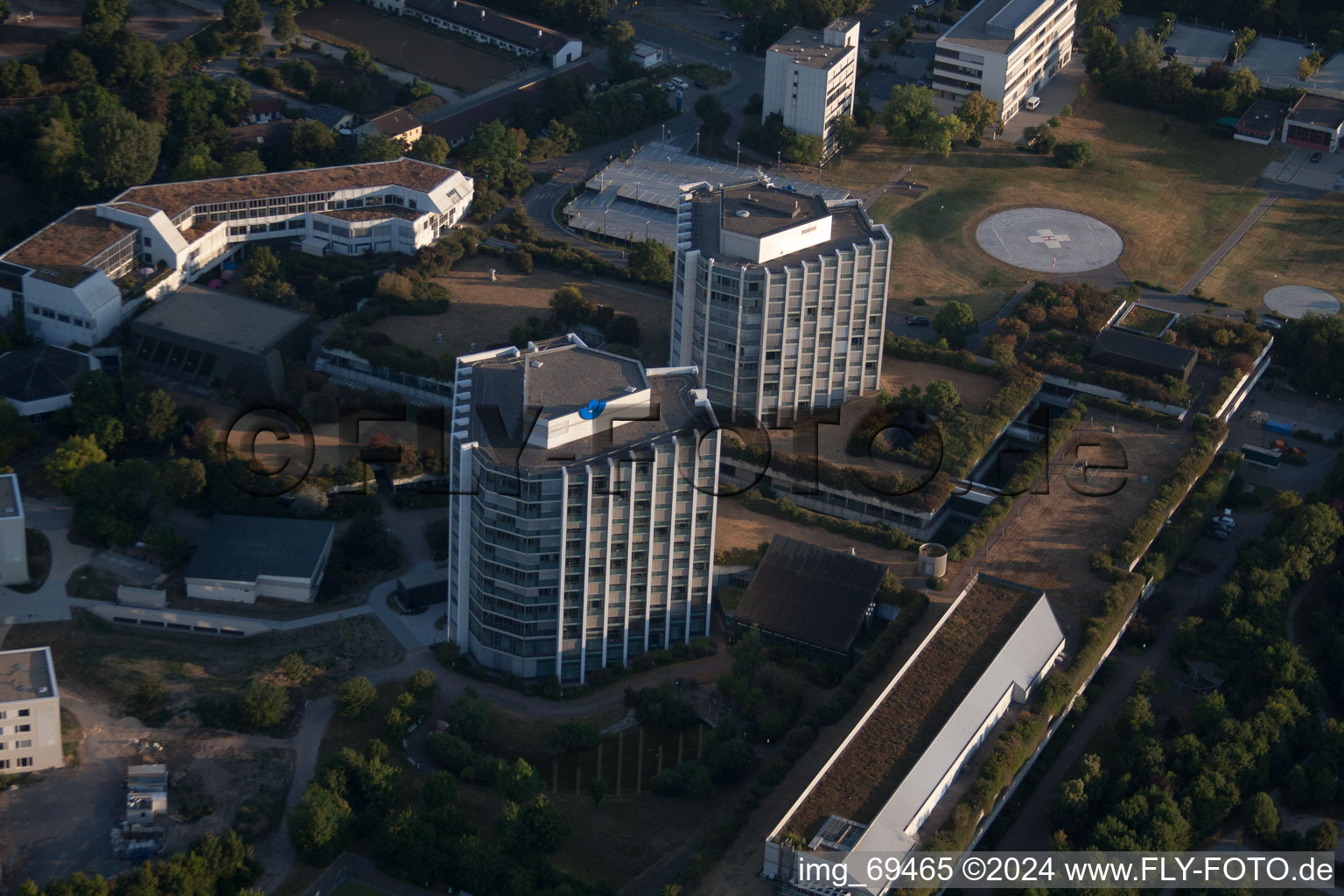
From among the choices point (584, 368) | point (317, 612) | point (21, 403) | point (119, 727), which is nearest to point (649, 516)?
point (584, 368)

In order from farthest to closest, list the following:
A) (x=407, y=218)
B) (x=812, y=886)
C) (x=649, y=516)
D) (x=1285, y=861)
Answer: (x=407, y=218) → (x=649, y=516) → (x=1285, y=861) → (x=812, y=886)

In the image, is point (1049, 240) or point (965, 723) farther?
point (1049, 240)

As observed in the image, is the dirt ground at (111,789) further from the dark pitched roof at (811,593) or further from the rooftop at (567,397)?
the dark pitched roof at (811,593)

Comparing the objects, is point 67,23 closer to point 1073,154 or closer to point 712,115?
point 712,115

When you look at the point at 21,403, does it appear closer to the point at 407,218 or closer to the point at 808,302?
the point at 407,218

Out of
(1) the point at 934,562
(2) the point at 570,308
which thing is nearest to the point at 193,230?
(2) the point at 570,308

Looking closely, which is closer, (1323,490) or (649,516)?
(649,516)

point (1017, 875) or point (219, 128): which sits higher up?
point (219, 128)
